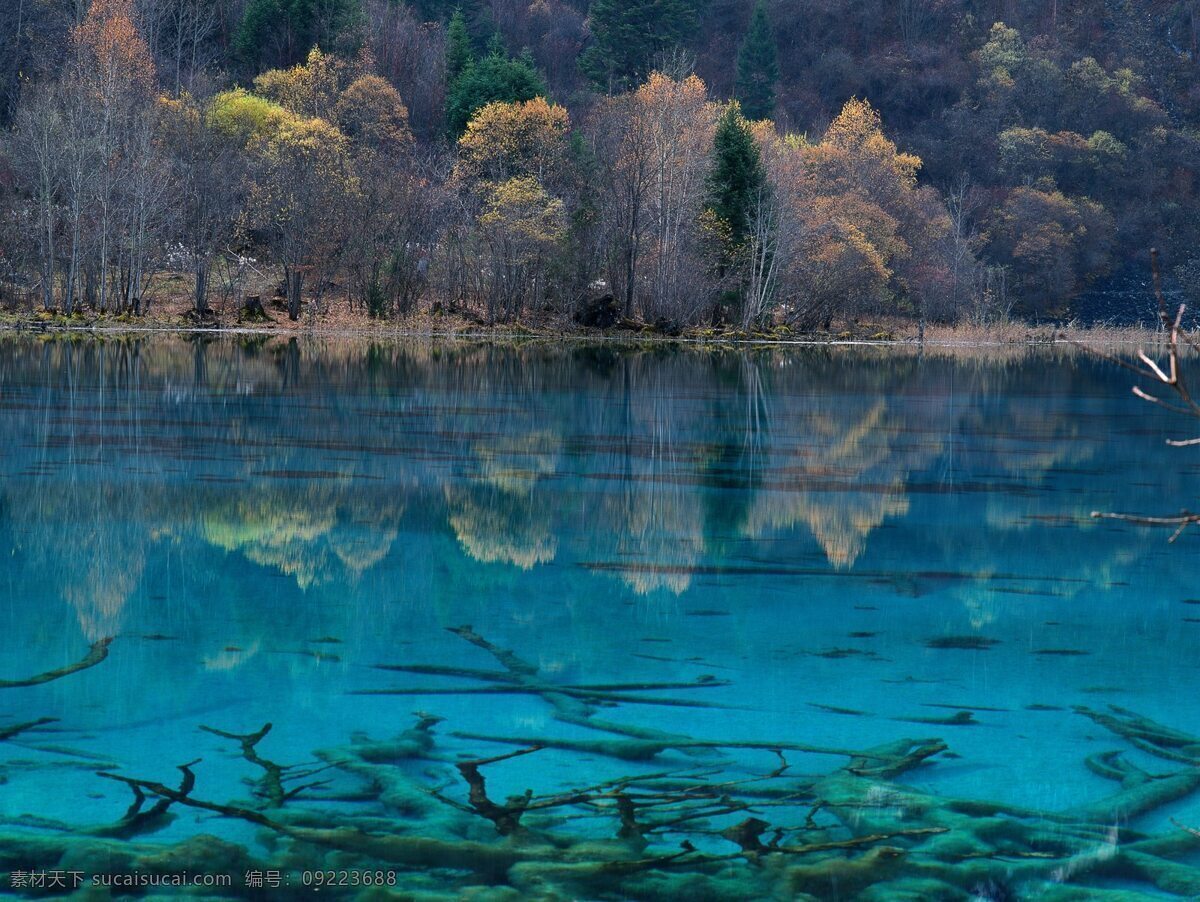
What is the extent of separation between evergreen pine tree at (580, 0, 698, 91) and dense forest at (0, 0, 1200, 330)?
189 mm

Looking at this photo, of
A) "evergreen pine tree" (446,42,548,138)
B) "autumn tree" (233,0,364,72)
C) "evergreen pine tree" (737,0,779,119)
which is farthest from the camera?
"evergreen pine tree" (737,0,779,119)

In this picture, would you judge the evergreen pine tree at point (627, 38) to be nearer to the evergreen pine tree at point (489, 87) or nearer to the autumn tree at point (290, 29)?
the autumn tree at point (290, 29)

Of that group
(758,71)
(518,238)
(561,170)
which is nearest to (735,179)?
(518,238)

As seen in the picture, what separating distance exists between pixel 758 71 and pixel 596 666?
297 feet

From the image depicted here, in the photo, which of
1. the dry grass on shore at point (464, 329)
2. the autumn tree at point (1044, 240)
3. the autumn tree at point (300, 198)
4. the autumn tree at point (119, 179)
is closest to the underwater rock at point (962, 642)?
the dry grass on shore at point (464, 329)

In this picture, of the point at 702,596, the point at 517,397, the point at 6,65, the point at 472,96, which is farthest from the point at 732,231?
the point at 702,596

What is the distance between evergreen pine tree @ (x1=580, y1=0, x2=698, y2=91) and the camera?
92625 millimetres

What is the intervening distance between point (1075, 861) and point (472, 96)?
227 feet

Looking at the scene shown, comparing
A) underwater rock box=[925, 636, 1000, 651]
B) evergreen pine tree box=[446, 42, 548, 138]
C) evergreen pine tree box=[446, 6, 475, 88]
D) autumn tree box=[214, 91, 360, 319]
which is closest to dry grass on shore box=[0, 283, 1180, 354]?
autumn tree box=[214, 91, 360, 319]

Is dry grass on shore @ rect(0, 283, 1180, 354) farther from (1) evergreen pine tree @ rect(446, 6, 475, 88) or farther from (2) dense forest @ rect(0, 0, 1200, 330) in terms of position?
(1) evergreen pine tree @ rect(446, 6, 475, 88)

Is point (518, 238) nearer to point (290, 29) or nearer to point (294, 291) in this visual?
point (294, 291)

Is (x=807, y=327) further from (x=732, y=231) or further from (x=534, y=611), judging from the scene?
(x=534, y=611)

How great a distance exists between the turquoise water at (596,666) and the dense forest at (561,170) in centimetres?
3799

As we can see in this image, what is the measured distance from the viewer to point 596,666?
7219mm
